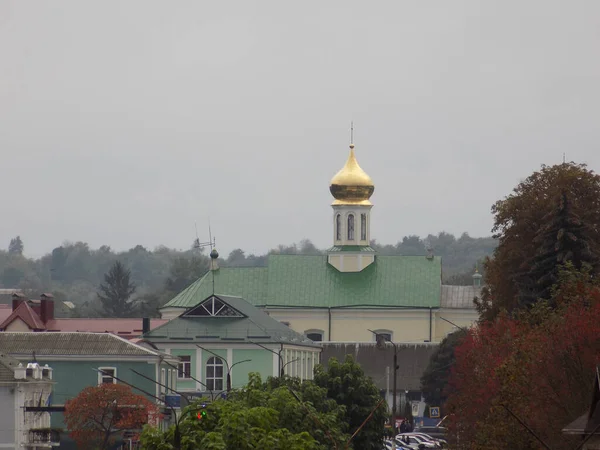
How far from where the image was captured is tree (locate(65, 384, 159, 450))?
2623 inches

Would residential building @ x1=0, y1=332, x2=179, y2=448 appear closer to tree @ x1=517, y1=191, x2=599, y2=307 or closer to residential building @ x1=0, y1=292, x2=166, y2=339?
tree @ x1=517, y1=191, x2=599, y2=307

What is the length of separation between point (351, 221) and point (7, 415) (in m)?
66.0

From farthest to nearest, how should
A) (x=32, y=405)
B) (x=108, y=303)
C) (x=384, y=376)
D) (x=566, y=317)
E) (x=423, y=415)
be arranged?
1. (x=108, y=303)
2. (x=384, y=376)
3. (x=423, y=415)
4. (x=32, y=405)
5. (x=566, y=317)

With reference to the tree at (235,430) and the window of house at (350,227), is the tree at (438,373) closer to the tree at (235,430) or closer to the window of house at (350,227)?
the window of house at (350,227)

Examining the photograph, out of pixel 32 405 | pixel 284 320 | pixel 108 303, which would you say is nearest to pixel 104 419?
pixel 32 405

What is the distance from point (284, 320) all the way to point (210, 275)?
6.54 m

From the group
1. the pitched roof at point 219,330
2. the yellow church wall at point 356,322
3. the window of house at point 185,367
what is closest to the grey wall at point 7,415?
the window of house at point 185,367

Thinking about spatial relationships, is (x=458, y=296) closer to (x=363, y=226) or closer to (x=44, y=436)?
(x=363, y=226)

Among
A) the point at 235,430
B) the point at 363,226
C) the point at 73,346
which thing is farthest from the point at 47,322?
the point at 235,430

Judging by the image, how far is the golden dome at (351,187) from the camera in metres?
128

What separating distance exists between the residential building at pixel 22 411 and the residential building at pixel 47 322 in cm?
5016

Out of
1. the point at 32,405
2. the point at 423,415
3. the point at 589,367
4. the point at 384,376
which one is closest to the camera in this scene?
the point at 589,367

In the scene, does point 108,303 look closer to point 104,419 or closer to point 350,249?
point 350,249

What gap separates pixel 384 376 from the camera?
113m
